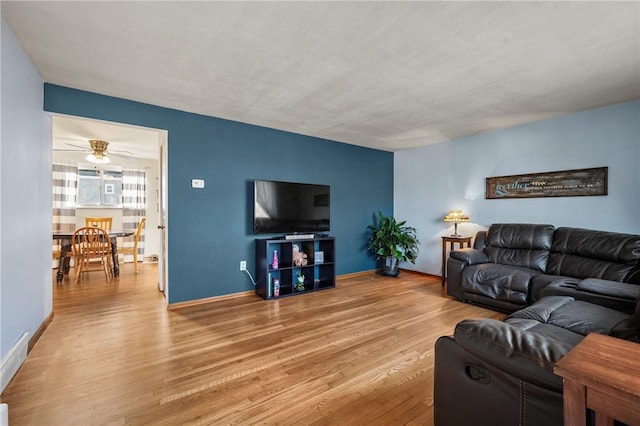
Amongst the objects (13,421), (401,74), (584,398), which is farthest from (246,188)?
(584,398)

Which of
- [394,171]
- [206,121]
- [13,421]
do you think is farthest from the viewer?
[394,171]

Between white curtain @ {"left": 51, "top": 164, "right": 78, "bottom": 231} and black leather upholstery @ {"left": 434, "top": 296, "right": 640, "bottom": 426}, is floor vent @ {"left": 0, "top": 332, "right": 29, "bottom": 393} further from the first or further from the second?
white curtain @ {"left": 51, "top": 164, "right": 78, "bottom": 231}

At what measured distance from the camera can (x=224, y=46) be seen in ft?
6.70

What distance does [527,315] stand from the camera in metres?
1.92

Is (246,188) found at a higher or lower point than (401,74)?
lower

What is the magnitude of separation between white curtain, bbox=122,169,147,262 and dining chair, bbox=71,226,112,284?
5.26ft

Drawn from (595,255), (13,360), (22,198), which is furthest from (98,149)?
(595,255)

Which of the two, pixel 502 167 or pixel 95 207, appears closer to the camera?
pixel 502 167

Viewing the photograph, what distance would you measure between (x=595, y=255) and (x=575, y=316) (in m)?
1.67

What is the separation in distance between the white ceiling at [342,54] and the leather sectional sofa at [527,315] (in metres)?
1.63

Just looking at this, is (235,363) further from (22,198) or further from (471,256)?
(471,256)

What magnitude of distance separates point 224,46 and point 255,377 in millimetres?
2376

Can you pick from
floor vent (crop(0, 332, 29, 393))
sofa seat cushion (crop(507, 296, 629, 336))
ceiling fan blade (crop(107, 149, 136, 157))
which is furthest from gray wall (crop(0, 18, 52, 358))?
sofa seat cushion (crop(507, 296, 629, 336))

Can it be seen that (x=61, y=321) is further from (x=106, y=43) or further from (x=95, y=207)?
(x=95, y=207)
